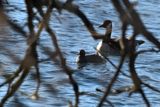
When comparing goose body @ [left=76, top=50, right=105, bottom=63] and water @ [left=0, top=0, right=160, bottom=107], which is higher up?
water @ [left=0, top=0, right=160, bottom=107]

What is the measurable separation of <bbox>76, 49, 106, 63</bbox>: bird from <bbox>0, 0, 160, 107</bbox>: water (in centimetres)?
11

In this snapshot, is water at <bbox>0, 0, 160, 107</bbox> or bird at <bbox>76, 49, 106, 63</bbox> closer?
water at <bbox>0, 0, 160, 107</bbox>

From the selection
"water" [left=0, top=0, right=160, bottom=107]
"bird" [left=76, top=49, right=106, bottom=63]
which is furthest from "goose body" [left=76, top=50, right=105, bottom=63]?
"water" [left=0, top=0, right=160, bottom=107]

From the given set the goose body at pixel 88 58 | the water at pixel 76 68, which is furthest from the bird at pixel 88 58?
the water at pixel 76 68

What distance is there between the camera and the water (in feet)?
6.23

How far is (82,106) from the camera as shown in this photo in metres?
6.77

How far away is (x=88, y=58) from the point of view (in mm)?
9953

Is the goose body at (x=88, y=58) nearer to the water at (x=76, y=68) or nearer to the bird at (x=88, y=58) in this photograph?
the bird at (x=88, y=58)

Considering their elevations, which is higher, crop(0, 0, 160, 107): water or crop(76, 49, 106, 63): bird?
crop(0, 0, 160, 107): water

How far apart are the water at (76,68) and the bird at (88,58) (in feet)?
0.35

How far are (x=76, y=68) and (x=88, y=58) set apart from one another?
46.5 inches

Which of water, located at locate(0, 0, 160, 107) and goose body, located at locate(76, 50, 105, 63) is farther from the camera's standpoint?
goose body, located at locate(76, 50, 105, 63)

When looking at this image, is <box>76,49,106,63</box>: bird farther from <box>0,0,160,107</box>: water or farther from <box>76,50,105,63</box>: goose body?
<box>0,0,160,107</box>: water

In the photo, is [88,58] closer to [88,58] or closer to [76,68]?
[88,58]
